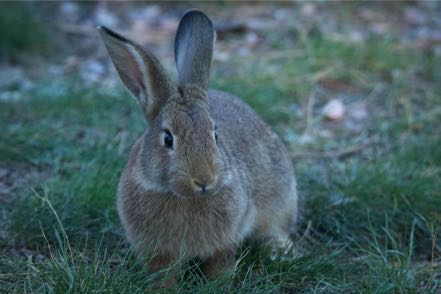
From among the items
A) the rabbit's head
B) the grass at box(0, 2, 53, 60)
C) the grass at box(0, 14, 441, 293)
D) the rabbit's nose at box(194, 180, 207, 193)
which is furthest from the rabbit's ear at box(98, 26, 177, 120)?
the grass at box(0, 2, 53, 60)

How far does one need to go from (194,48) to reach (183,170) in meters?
0.93

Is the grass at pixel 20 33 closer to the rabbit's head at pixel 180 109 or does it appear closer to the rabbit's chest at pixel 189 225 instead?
the rabbit's head at pixel 180 109

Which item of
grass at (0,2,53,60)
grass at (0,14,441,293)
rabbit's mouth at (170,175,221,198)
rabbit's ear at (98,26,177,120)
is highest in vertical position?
rabbit's ear at (98,26,177,120)

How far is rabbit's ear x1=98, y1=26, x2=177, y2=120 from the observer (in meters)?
3.86

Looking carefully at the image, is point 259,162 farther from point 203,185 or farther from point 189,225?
point 203,185

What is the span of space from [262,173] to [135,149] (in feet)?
2.88

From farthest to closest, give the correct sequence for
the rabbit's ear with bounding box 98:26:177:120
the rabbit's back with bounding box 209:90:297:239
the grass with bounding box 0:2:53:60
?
the grass with bounding box 0:2:53:60 → the rabbit's back with bounding box 209:90:297:239 → the rabbit's ear with bounding box 98:26:177:120

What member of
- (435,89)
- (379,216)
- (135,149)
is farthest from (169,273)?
(435,89)

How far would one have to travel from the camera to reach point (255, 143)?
15.6ft

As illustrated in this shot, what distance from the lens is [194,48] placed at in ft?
13.9

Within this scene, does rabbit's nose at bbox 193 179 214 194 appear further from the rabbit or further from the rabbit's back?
the rabbit's back

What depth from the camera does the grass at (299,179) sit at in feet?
13.1

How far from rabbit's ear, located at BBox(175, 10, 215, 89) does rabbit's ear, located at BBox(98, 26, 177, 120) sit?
0.65ft

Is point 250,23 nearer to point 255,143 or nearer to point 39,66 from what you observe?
point 39,66
